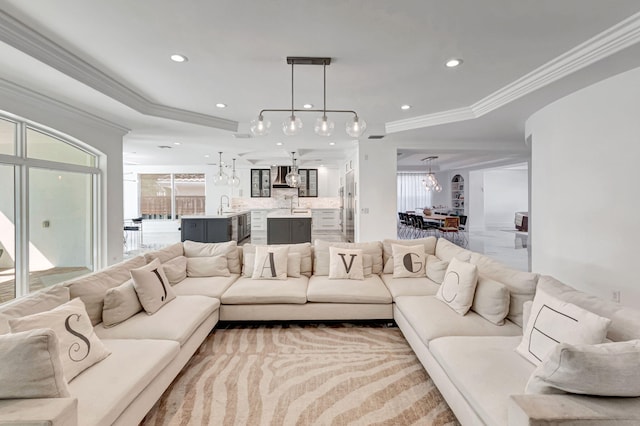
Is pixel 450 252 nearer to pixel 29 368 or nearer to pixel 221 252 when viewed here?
pixel 221 252

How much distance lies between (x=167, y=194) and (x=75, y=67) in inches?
360

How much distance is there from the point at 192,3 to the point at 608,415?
10.6ft

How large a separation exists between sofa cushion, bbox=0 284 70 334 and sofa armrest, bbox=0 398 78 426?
522 mm

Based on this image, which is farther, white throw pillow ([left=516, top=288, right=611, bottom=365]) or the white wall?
the white wall

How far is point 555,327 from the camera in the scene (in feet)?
5.44

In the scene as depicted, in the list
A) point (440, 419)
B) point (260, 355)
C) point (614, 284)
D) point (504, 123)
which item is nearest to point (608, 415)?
point (440, 419)

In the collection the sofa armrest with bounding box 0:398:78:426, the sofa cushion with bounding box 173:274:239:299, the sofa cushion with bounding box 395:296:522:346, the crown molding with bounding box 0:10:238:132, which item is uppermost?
the crown molding with bounding box 0:10:238:132

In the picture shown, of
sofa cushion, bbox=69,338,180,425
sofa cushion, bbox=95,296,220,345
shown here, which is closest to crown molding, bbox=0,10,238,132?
sofa cushion, bbox=95,296,220,345

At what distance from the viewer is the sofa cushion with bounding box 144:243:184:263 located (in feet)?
10.5

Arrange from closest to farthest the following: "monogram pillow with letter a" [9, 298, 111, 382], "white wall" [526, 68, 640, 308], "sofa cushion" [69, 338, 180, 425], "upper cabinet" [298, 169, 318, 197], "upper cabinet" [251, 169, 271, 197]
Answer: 1. "sofa cushion" [69, 338, 180, 425]
2. "monogram pillow with letter a" [9, 298, 111, 382]
3. "white wall" [526, 68, 640, 308]
4. "upper cabinet" [251, 169, 271, 197]
5. "upper cabinet" [298, 169, 318, 197]

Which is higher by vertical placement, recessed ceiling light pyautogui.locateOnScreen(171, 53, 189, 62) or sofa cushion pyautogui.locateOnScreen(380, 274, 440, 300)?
recessed ceiling light pyautogui.locateOnScreen(171, 53, 189, 62)

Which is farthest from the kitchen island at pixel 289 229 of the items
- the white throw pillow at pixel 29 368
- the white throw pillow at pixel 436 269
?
the white throw pillow at pixel 29 368

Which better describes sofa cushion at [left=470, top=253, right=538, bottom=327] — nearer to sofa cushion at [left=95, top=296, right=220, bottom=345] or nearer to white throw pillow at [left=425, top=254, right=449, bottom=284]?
white throw pillow at [left=425, top=254, right=449, bottom=284]

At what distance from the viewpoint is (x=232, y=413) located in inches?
76.2
